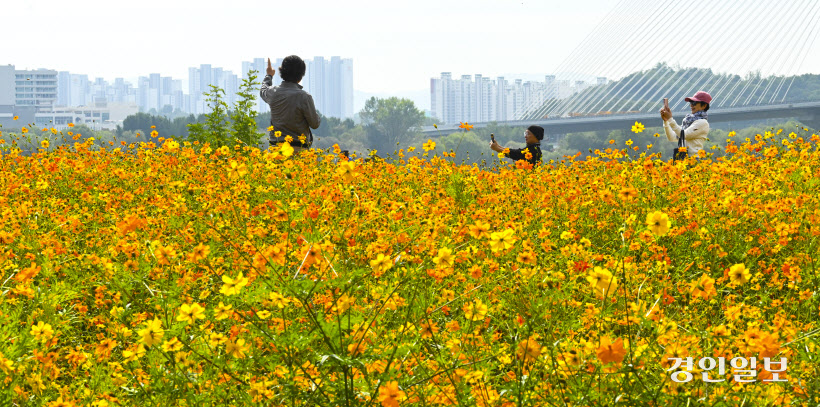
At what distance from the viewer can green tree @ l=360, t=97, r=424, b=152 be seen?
177 feet

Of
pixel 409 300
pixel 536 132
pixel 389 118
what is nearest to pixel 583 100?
pixel 389 118

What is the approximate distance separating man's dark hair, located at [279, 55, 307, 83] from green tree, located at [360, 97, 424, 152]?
151ft

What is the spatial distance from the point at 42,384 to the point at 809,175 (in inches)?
152

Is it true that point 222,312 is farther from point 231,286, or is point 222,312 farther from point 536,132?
point 536,132

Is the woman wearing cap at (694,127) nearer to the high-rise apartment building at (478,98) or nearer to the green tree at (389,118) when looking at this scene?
the green tree at (389,118)

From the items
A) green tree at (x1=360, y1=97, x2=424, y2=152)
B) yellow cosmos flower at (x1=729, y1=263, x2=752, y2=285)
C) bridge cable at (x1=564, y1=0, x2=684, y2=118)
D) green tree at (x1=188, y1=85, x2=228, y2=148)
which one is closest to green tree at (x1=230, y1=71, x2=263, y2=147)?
green tree at (x1=188, y1=85, x2=228, y2=148)

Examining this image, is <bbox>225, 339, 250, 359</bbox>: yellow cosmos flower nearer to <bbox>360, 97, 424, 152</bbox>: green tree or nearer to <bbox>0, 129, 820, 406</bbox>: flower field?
<bbox>0, 129, 820, 406</bbox>: flower field

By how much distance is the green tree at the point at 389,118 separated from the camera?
54.0 metres

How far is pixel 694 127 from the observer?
19.7 ft

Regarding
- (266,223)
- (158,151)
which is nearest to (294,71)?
(158,151)

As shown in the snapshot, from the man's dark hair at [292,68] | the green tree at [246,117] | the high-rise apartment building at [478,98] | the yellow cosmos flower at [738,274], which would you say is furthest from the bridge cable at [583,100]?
the high-rise apartment building at [478,98]

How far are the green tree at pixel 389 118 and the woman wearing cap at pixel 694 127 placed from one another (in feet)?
150

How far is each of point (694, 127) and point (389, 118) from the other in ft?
199

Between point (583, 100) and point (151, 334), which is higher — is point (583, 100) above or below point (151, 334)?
above
